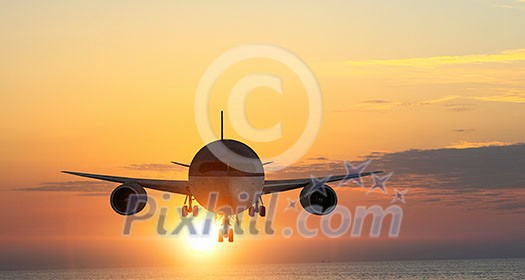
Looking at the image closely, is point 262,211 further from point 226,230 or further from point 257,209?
point 226,230

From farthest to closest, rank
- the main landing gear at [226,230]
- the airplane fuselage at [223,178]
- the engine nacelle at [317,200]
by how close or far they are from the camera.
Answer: the engine nacelle at [317,200]
the main landing gear at [226,230]
the airplane fuselage at [223,178]

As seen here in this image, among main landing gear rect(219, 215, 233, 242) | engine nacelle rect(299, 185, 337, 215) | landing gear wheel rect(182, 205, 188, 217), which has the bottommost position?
main landing gear rect(219, 215, 233, 242)

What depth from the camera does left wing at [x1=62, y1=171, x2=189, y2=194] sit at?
84875 mm

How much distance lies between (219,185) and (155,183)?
38.5ft

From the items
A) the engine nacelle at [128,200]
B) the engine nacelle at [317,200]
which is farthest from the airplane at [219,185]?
the engine nacelle at [317,200]

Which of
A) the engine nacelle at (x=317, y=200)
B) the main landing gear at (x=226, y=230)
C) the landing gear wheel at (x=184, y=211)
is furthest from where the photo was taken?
the engine nacelle at (x=317, y=200)

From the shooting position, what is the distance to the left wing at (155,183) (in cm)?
8488

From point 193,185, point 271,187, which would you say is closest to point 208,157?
point 193,185

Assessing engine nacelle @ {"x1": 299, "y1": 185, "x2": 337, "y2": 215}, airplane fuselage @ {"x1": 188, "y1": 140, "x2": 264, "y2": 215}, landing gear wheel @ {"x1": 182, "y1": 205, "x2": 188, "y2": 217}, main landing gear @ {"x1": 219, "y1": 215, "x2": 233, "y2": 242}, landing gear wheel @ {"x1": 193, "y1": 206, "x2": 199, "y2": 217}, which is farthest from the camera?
engine nacelle @ {"x1": 299, "y1": 185, "x2": 337, "y2": 215}

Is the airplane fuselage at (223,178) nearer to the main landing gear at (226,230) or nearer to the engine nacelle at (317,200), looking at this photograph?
the main landing gear at (226,230)

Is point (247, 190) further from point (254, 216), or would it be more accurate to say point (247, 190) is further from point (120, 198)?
point (120, 198)

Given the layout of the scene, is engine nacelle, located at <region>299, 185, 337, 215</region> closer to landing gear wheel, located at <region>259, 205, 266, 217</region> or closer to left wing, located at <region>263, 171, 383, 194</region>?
left wing, located at <region>263, 171, 383, 194</region>

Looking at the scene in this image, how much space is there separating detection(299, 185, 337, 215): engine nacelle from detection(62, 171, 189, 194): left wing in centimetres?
998

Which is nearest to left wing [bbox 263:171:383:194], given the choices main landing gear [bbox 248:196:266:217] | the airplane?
the airplane
